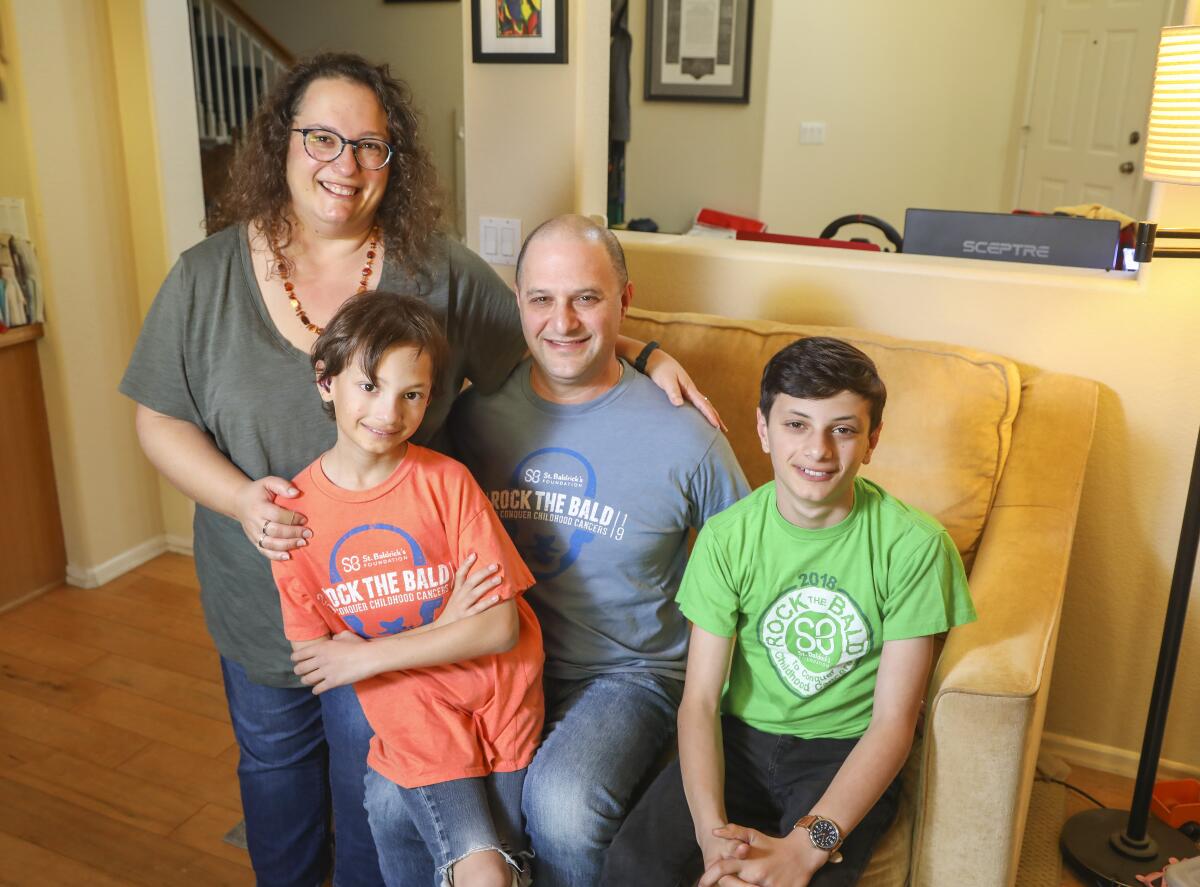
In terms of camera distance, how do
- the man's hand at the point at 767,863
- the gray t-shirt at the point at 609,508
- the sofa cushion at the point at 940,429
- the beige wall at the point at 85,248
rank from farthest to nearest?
the beige wall at the point at 85,248
the sofa cushion at the point at 940,429
the gray t-shirt at the point at 609,508
the man's hand at the point at 767,863

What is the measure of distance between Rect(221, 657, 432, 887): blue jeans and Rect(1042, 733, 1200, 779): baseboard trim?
4.97 feet

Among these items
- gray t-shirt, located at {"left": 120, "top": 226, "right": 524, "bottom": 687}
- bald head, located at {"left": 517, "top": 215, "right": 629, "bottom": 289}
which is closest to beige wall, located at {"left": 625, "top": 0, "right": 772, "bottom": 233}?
bald head, located at {"left": 517, "top": 215, "right": 629, "bottom": 289}

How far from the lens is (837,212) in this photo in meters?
5.49

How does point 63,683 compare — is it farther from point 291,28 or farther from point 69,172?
point 291,28

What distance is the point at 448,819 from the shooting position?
1422 mm

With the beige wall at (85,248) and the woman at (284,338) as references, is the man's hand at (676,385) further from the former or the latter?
the beige wall at (85,248)

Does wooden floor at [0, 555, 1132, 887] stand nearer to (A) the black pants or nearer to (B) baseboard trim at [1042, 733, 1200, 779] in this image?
(B) baseboard trim at [1042, 733, 1200, 779]

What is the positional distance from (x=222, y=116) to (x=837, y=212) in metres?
3.35

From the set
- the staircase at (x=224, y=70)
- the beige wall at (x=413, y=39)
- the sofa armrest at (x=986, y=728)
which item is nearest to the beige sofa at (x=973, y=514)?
the sofa armrest at (x=986, y=728)

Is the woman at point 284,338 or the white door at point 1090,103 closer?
the woman at point 284,338

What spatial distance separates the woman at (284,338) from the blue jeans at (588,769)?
1.02 ft

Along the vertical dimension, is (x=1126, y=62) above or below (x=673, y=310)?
above

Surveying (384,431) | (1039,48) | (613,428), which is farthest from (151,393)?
(1039,48)

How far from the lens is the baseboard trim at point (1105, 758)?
88.4 inches
